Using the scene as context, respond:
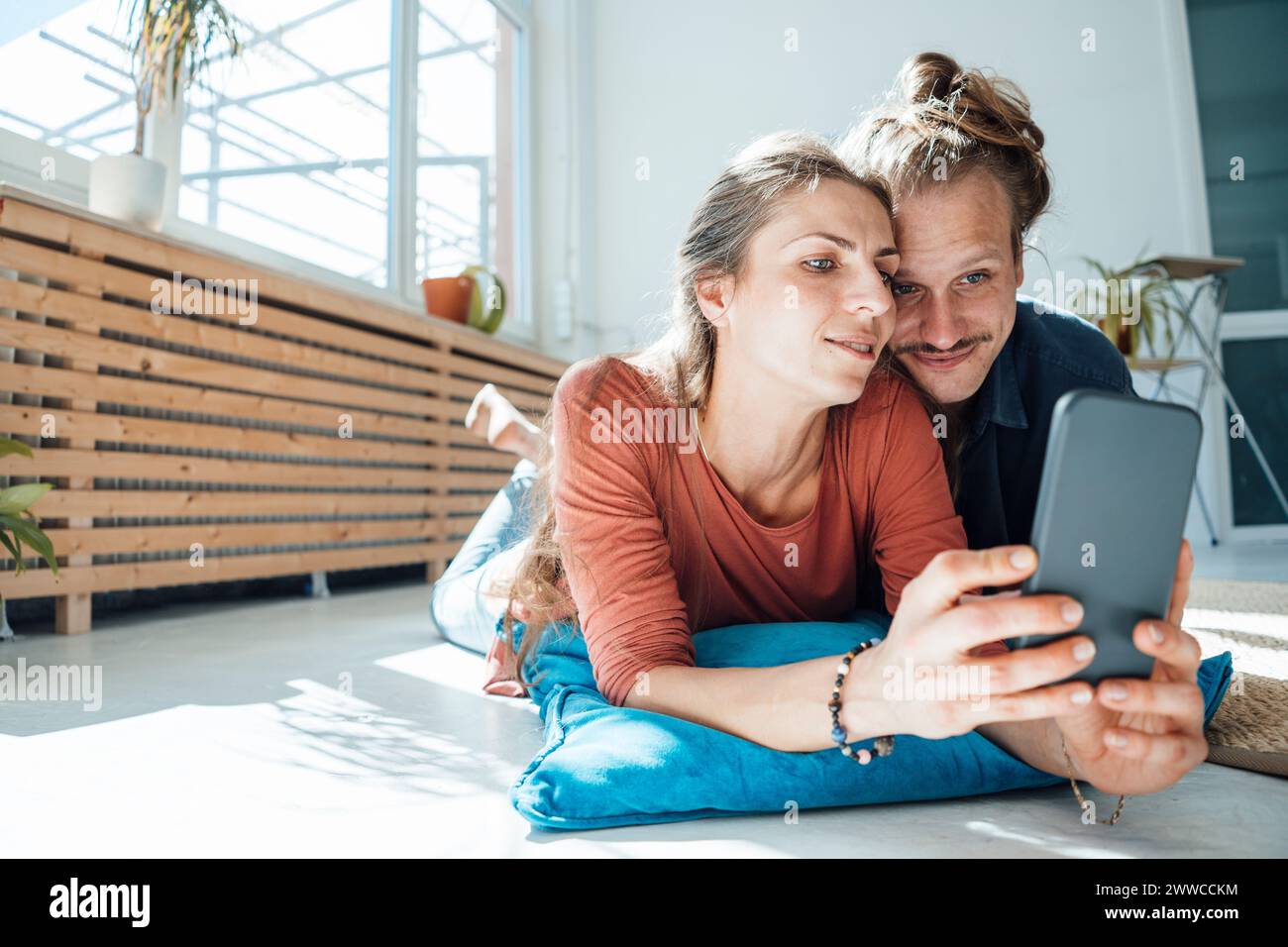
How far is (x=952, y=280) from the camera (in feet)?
3.93

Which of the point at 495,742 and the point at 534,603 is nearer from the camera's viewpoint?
the point at 495,742

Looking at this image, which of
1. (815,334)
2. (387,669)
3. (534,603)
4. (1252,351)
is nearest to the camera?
(815,334)

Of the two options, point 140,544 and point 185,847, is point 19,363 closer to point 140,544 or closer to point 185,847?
point 140,544

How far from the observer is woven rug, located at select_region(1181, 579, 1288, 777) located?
103cm

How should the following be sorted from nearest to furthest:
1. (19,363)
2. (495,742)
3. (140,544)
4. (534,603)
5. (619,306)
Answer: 1. (495,742)
2. (534,603)
3. (19,363)
4. (140,544)
5. (619,306)

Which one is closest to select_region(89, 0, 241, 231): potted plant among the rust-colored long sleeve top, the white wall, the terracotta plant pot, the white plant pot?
the white plant pot

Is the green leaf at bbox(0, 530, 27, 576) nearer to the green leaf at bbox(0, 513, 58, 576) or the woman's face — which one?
the green leaf at bbox(0, 513, 58, 576)

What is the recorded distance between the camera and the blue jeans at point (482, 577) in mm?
1870

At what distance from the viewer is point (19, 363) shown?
2.01 meters

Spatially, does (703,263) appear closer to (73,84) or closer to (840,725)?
(840,725)

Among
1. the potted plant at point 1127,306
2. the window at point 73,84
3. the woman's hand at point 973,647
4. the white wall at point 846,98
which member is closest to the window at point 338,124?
the window at point 73,84
